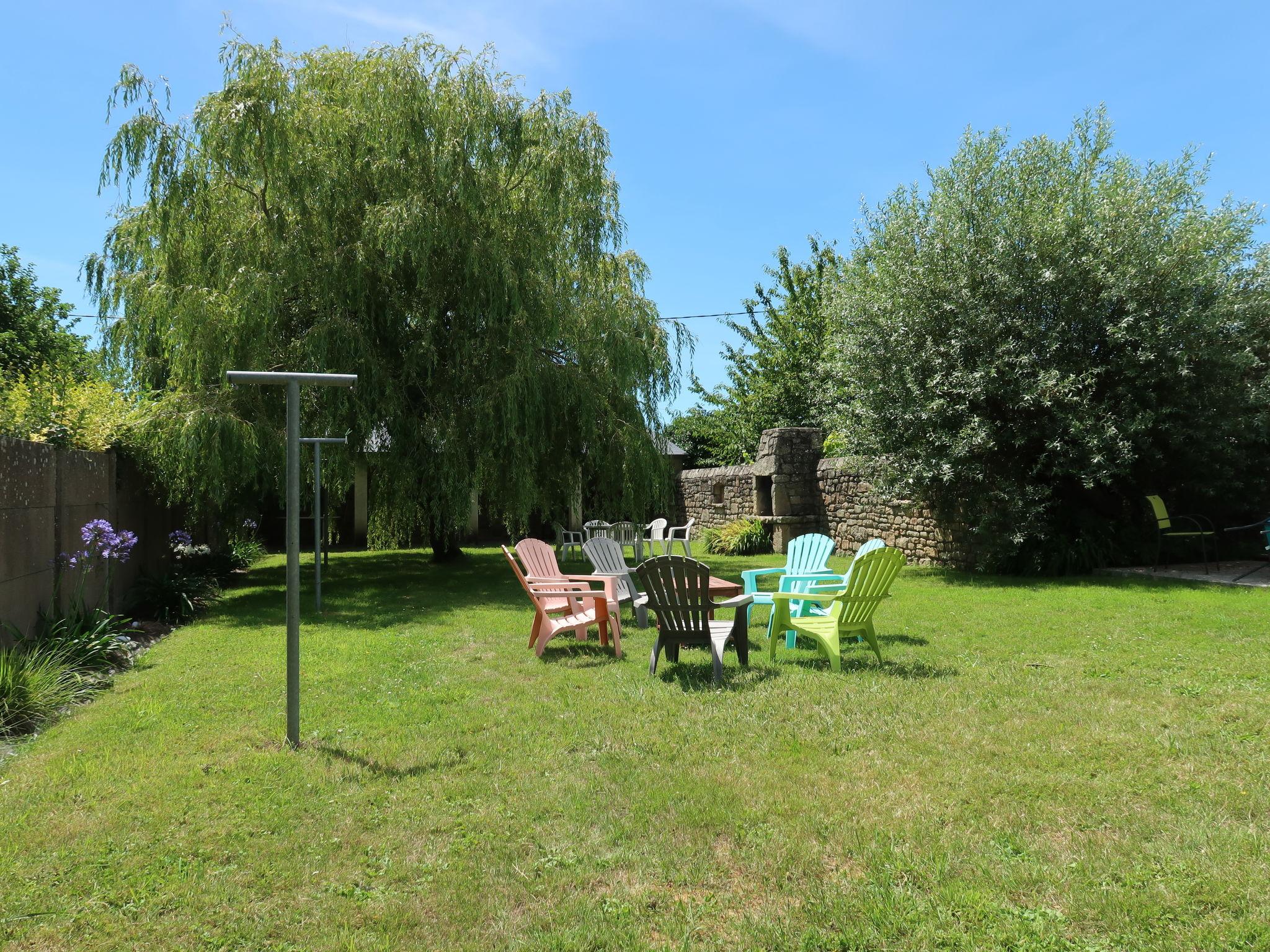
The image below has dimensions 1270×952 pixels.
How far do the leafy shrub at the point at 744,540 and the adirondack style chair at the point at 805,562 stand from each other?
284 inches

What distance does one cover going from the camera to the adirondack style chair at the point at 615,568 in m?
6.73

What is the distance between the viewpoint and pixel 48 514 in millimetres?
5617

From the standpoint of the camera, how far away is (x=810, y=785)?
3166 mm

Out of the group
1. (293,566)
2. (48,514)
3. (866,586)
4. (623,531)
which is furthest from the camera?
(623,531)

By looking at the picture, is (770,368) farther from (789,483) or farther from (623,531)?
(623,531)

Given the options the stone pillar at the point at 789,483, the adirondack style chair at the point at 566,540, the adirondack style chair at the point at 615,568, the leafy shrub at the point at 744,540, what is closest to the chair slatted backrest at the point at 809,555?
the adirondack style chair at the point at 615,568

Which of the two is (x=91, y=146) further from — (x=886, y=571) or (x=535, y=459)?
(x=886, y=571)

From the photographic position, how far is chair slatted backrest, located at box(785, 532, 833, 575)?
6.78m

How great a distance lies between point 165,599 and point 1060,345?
397 inches

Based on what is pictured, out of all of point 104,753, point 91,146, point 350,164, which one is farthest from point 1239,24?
point 91,146

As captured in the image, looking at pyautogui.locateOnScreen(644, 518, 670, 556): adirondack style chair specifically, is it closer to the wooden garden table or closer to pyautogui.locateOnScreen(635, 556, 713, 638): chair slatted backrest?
the wooden garden table

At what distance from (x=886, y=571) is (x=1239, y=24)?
558cm

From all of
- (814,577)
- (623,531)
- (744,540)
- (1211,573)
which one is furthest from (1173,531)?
(623,531)

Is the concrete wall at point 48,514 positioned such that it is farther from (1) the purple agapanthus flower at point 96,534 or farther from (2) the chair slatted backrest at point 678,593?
(2) the chair slatted backrest at point 678,593
